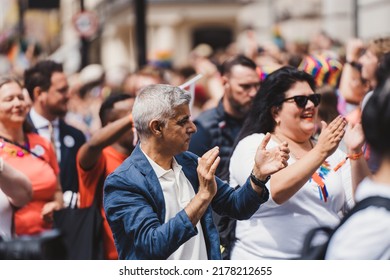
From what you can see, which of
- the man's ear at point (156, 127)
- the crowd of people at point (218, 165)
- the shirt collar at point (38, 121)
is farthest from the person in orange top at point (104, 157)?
the man's ear at point (156, 127)

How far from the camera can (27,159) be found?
5.85 m

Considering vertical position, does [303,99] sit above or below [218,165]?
above

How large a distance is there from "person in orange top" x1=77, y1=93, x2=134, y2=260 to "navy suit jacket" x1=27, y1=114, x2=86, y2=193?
2.74ft

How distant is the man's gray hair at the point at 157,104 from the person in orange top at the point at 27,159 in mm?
1753

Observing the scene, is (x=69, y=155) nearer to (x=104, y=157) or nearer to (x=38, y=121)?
(x=38, y=121)

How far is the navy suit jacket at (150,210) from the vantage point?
149 inches

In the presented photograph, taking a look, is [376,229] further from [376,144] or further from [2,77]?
[2,77]

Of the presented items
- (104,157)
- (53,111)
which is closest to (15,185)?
(104,157)

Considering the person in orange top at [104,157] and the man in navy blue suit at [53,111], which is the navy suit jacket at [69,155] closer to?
the man in navy blue suit at [53,111]

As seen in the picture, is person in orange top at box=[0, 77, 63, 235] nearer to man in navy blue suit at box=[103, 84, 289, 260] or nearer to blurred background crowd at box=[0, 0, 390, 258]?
blurred background crowd at box=[0, 0, 390, 258]

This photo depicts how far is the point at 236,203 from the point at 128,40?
4498cm

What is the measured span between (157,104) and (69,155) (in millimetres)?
3019

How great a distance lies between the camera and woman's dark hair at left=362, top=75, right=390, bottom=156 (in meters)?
2.96

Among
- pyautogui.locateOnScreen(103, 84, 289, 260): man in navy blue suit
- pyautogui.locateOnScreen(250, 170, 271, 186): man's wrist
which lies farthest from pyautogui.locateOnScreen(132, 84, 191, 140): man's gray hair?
pyautogui.locateOnScreen(250, 170, 271, 186): man's wrist
